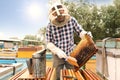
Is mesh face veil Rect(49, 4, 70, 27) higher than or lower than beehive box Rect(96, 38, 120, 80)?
higher

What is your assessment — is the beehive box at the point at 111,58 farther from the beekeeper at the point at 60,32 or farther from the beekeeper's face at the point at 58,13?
the beekeeper's face at the point at 58,13

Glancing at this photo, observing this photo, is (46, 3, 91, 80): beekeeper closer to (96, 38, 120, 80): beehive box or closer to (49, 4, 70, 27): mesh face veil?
(49, 4, 70, 27): mesh face veil

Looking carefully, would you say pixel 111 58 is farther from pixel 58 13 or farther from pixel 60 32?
pixel 58 13

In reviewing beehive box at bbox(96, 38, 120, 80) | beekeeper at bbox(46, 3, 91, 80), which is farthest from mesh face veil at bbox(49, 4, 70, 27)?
beehive box at bbox(96, 38, 120, 80)

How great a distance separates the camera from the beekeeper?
569cm

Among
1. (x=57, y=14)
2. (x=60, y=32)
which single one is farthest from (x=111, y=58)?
(x=57, y=14)

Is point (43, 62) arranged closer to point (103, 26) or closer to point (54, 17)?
point (54, 17)

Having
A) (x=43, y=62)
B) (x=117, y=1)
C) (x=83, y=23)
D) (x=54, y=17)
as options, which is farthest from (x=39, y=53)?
(x=117, y=1)

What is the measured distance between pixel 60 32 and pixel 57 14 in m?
0.60

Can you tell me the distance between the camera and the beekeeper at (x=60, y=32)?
5691 millimetres

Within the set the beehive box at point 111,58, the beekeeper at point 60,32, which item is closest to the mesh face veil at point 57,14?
the beekeeper at point 60,32

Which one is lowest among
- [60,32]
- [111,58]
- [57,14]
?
[111,58]

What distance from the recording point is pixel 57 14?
221 inches

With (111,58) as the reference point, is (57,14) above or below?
above
